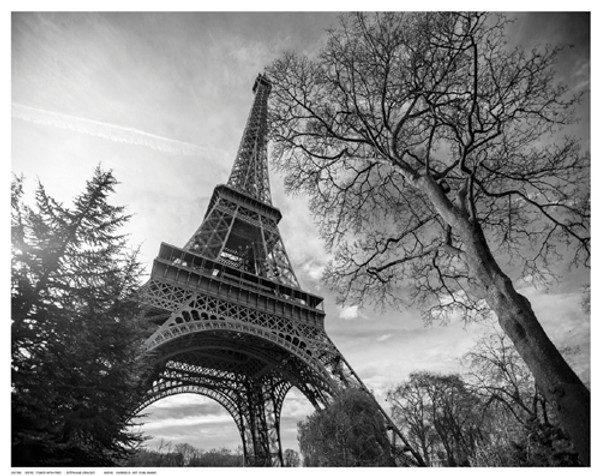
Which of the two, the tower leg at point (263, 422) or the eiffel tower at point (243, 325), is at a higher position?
the eiffel tower at point (243, 325)

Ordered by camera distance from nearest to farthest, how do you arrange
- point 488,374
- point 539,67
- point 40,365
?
point 539,67 → point 40,365 → point 488,374

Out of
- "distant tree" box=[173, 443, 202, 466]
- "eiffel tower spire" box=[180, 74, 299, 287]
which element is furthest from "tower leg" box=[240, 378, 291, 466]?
"distant tree" box=[173, 443, 202, 466]

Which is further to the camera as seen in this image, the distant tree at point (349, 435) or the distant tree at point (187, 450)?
the distant tree at point (187, 450)

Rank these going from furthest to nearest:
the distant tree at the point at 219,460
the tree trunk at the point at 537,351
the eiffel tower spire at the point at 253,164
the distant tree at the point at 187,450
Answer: the distant tree at the point at 187,450
the distant tree at the point at 219,460
the eiffel tower spire at the point at 253,164
the tree trunk at the point at 537,351

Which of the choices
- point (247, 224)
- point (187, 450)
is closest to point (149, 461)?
point (247, 224)

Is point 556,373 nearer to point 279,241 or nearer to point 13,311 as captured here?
point 13,311

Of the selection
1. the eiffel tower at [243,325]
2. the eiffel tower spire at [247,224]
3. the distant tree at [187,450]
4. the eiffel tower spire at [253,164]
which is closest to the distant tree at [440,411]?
the eiffel tower at [243,325]

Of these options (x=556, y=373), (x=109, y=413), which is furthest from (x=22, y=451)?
(x=556, y=373)

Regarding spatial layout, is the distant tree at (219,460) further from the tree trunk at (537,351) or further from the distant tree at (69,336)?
the tree trunk at (537,351)
